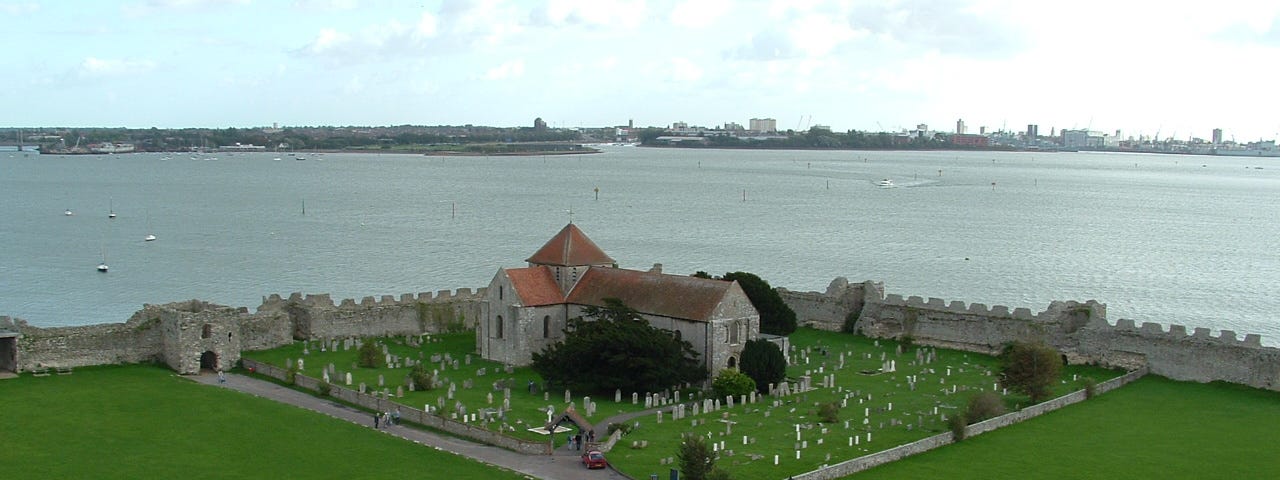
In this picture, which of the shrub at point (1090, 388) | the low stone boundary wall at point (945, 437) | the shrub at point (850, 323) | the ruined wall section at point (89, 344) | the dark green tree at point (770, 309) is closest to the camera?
the low stone boundary wall at point (945, 437)

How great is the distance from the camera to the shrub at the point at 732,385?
117 feet

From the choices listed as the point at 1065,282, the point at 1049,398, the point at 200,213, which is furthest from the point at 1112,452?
the point at 200,213

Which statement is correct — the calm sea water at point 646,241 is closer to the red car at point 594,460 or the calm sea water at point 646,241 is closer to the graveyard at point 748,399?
the graveyard at point 748,399

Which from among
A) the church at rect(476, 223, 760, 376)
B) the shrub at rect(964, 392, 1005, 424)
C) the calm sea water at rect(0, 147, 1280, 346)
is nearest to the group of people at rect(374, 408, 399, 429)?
the church at rect(476, 223, 760, 376)

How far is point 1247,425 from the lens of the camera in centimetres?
3269

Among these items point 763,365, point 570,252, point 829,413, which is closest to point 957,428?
point 829,413

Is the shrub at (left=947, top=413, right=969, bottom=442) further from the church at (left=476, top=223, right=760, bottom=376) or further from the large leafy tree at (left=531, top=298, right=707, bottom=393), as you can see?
the church at (left=476, top=223, right=760, bottom=376)

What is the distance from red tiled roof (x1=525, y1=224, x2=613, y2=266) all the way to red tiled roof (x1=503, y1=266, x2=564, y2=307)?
522mm

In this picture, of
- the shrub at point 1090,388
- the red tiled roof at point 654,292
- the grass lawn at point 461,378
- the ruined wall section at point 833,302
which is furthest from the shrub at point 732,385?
the ruined wall section at point 833,302

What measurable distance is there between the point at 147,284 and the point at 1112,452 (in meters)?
57.1

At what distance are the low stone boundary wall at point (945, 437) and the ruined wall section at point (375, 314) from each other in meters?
18.4

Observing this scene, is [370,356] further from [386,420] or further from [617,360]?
[617,360]

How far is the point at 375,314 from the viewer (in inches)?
1766

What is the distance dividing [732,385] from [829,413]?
390 centimetres
